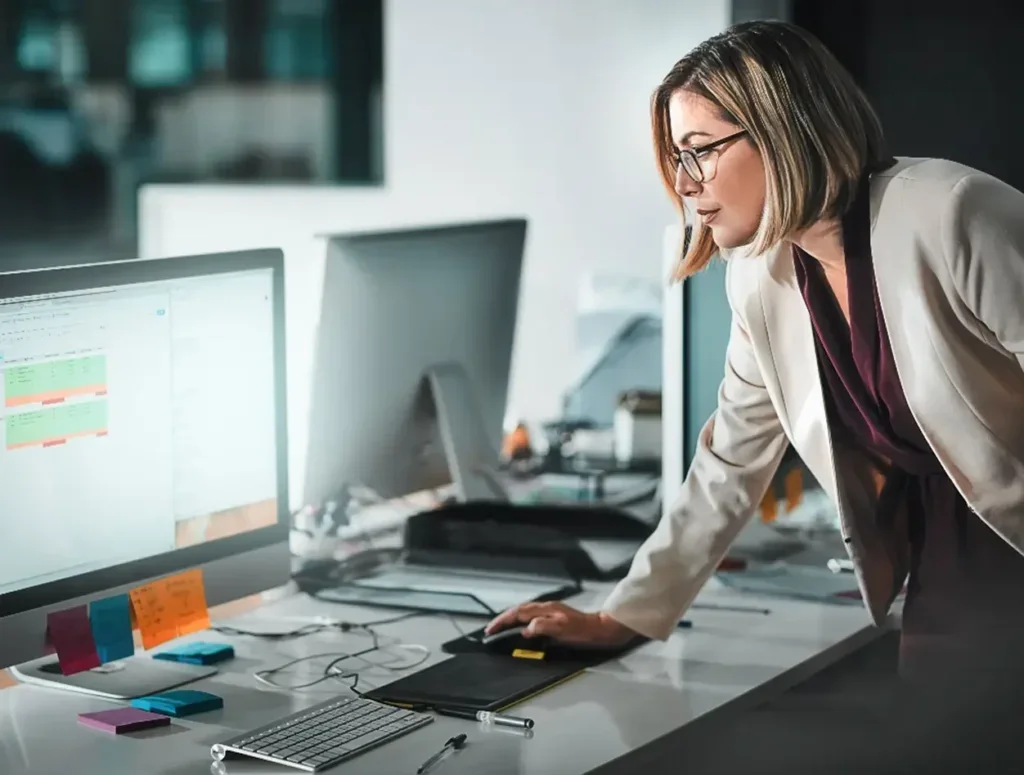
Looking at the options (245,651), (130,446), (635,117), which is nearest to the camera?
(130,446)

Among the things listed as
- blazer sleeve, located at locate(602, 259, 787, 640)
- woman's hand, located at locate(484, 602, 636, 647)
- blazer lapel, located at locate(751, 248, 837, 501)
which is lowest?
woman's hand, located at locate(484, 602, 636, 647)

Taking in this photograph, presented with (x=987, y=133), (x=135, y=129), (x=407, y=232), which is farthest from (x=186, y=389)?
(x=135, y=129)

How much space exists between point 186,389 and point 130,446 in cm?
10

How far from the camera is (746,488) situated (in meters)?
1.93

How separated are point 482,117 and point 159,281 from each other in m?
1.93

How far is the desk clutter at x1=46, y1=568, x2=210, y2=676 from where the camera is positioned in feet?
5.36

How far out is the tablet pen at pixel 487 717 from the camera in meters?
1.55

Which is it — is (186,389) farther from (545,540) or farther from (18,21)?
(18,21)

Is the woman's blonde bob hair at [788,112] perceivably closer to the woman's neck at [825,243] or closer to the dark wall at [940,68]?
the woman's neck at [825,243]

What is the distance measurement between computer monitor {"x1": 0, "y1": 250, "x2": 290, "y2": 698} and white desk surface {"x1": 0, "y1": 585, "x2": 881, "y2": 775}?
0.27 feet

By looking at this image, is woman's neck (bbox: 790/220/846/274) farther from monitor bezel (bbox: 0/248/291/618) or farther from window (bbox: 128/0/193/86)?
window (bbox: 128/0/193/86)

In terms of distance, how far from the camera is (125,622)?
1691mm

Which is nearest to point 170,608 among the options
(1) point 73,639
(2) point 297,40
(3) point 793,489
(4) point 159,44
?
(1) point 73,639

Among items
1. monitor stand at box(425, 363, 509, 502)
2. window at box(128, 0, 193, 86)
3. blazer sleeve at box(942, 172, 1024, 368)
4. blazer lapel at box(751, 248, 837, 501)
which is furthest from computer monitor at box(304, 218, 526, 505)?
window at box(128, 0, 193, 86)
